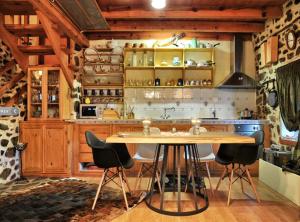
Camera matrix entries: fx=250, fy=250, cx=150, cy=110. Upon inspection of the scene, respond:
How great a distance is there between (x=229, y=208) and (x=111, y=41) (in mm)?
3829

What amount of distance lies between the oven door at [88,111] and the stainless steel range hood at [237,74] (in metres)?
2.51

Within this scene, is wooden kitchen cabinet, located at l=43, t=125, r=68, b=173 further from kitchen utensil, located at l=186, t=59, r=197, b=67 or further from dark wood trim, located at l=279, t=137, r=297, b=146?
dark wood trim, located at l=279, t=137, r=297, b=146

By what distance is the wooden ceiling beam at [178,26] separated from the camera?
4535 mm

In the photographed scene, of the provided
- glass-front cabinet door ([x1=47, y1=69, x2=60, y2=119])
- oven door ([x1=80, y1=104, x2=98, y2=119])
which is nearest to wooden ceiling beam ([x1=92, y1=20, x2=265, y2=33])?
glass-front cabinet door ([x1=47, y1=69, x2=60, y2=119])

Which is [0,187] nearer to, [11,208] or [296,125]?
[11,208]

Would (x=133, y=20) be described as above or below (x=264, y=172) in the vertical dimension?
above

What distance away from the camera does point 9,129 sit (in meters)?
3.99

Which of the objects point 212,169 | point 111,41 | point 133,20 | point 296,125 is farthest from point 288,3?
point 111,41

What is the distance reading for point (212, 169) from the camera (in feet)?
14.1

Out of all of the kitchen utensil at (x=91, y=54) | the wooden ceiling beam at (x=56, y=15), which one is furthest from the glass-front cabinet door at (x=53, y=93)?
the kitchen utensil at (x=91, y=54)

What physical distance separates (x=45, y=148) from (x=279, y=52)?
164 inches

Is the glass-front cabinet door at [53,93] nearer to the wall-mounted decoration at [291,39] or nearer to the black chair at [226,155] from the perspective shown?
the black chair at [226,155]

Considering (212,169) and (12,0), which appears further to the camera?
(212,169)

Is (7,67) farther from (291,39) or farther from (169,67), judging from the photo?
(291,39)
